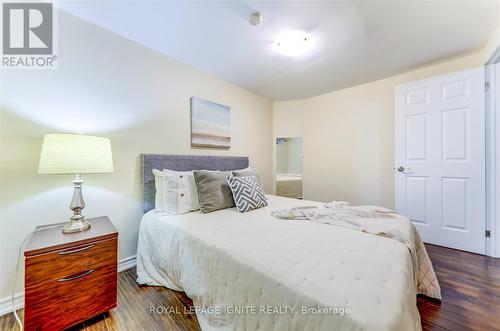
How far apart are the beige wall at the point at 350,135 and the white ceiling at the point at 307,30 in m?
0.43

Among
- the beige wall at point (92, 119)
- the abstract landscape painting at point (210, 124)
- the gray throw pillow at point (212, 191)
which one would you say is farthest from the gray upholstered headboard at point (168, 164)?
the gray throw pillow at point (212, 191)

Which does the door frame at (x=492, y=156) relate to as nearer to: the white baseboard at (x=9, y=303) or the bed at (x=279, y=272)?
the bed at (x=279, y=272)

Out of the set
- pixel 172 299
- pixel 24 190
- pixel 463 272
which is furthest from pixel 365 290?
pixel 24 190

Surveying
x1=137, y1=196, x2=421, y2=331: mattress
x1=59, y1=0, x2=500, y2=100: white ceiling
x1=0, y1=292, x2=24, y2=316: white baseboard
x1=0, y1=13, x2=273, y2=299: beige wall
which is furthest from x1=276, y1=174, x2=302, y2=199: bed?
x1=0, y1=292, x2=24, y2=316: white baseboard

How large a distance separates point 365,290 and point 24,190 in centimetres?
228

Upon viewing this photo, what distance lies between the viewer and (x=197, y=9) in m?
1.63

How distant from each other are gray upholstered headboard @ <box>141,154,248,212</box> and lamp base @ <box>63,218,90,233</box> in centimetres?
61

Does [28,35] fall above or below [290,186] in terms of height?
above

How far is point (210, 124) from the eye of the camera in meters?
2.76

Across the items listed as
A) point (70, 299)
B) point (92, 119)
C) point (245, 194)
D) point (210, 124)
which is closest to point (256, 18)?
point (210, 124)

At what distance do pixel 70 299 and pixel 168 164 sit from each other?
1330 mm

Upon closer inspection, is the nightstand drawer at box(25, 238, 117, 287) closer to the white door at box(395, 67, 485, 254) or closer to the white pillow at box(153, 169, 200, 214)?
the white pillow at box(153, 169, 200, 214)

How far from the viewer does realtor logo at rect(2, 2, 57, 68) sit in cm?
147

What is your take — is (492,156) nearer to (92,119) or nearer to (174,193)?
(174,193)
